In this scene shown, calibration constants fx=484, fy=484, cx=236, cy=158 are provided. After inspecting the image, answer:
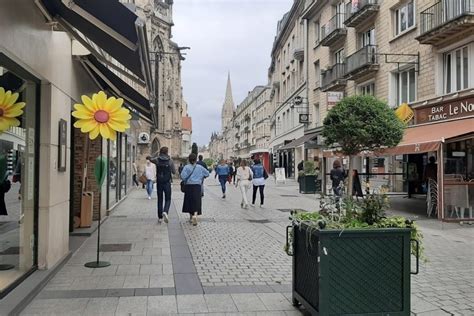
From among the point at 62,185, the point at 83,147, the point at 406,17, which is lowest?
the point at 62,185

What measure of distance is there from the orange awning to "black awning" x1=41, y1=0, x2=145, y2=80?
8787 mm

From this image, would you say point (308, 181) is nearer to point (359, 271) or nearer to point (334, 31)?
point (334, 31)

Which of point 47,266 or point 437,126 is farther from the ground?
point 437,126

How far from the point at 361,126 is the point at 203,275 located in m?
5.81

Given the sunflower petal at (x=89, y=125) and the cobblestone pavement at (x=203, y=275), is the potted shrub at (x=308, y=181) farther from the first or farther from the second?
the sunflower petal at (x=89, y=125)

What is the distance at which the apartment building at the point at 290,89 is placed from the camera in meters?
36.7

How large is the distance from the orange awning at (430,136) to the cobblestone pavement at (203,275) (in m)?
2.43

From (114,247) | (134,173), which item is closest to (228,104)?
(134,173)

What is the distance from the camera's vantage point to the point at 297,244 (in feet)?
15.8

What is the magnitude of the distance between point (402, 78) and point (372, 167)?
513 centimetres

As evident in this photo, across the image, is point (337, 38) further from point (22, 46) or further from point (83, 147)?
point (22, 46)

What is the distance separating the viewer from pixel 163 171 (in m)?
11.5

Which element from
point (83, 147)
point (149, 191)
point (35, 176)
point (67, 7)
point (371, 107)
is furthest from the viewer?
point (149, 191)

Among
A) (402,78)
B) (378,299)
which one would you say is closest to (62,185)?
(378,299)
